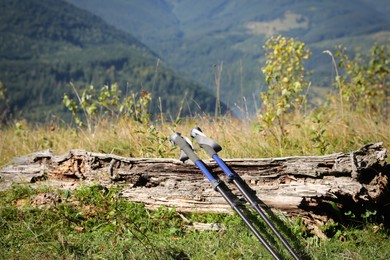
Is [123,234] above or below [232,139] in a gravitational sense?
below

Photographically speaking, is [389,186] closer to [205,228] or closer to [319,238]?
[319,238]

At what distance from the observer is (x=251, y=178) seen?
4.93 metres

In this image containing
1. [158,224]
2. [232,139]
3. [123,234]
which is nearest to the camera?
[123,234]

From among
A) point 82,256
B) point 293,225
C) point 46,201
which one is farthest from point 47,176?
point 293,225

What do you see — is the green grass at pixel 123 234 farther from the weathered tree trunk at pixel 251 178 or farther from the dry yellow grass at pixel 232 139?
the dry yellow grass at pixel 232 139

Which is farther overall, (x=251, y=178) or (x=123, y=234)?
(x=251, y=178)

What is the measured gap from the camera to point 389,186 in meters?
4.69

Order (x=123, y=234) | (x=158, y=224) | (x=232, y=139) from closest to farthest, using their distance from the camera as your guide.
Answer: (x=123, y=234), (x=158, y=224), (x=232, y=139)

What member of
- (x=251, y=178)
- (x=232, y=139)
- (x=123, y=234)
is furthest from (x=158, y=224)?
(x=232, y=139)

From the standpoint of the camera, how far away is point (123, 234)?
454 cm

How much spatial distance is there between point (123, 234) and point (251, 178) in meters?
1.80

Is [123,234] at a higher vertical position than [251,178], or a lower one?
lower

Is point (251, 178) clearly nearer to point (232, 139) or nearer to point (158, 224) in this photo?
point (158, 224)

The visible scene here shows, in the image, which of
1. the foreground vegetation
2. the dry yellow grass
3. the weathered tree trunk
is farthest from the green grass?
the dry yellow grass
